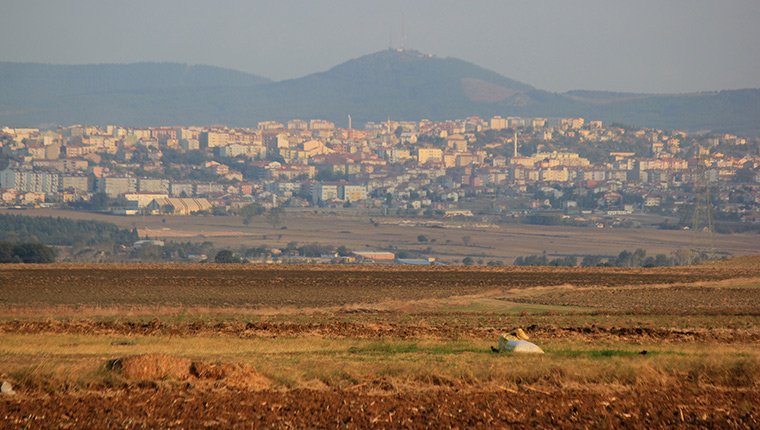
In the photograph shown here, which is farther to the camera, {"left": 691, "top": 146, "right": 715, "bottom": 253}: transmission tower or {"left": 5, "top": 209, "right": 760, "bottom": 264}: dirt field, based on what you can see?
{"left": 5, "top": 209, "right": 760, "bottom": 264}: dirt field

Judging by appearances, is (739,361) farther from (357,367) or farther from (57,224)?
(57,224)

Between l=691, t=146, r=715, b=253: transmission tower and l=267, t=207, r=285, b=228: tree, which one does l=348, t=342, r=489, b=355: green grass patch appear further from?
l=267, t=207, r=285, b=228: tree

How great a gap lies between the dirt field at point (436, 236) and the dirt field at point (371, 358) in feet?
243

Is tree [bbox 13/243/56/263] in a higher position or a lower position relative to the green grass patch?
lower

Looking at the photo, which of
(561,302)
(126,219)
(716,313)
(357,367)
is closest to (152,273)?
(561,302)

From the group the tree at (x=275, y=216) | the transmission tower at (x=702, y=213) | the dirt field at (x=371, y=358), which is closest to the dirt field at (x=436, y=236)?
the transmission tower at (x=702, y=213)

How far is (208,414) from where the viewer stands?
46.5ft

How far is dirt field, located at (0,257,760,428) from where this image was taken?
568 inches

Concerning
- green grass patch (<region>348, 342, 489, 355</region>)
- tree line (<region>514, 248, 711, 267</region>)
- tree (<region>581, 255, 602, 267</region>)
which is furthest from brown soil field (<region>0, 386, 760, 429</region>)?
tree (<region>581, 255, 602, 267</region>)

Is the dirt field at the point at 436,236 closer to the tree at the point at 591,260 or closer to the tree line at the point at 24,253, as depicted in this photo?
the tree at the point at 591,260

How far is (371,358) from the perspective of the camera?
20.0m

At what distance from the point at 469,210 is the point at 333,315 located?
486 feet

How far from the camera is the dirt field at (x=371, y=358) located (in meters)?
14.4

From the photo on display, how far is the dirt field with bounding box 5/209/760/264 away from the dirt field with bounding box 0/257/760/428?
74.0 metres
